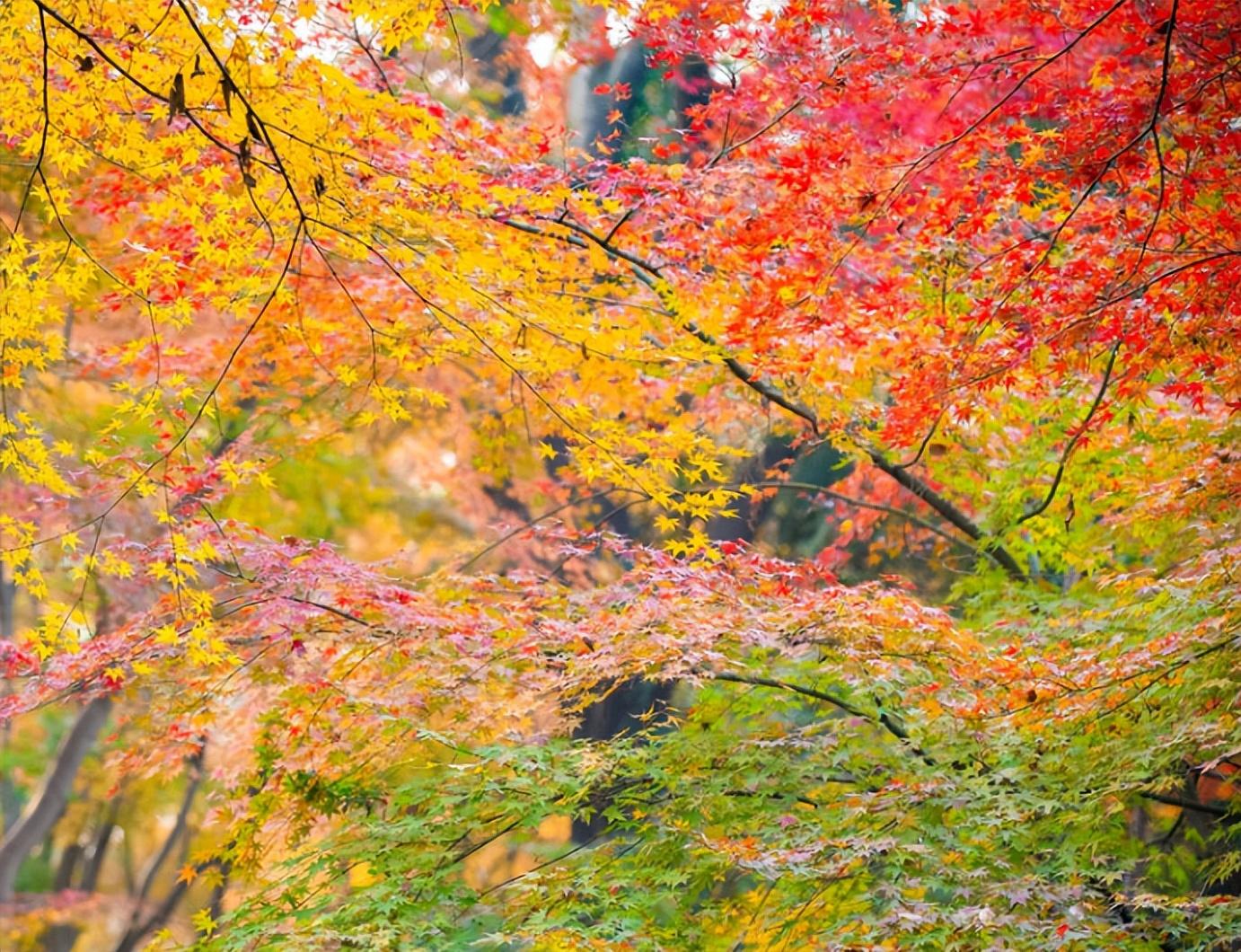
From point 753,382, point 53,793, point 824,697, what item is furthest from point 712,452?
point 53,793

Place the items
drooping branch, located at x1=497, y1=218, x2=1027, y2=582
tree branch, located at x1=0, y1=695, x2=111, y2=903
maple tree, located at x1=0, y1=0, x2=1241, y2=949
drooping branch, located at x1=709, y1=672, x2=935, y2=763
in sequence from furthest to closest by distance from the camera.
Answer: tree branch, located at x1=0, y1=695, x2=111, y2=903 < drooping branch, located at x1=497, y1=218, x2=1027, y2=582 < drooping branch, located at x1=709, y1=672, x2=935, y2=763 < maple tree, located at x1=0, y1=0, x2=1241, y2=949

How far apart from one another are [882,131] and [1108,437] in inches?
92.4

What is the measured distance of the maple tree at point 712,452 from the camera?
421 centimetres

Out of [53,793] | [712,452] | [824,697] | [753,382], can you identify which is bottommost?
[824,697]

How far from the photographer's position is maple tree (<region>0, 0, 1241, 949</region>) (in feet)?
13.8

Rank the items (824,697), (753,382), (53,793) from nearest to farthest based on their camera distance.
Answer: (824,697)
(753,382)
(53,793)

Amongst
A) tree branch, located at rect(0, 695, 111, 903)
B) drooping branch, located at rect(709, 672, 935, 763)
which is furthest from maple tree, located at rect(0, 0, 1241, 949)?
tree branch, located at rect(0, 695, 111, 903)

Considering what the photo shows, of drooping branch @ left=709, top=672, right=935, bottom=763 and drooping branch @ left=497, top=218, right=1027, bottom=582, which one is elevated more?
drooping branch @ left=497, top=218, right=1027, bottom=582

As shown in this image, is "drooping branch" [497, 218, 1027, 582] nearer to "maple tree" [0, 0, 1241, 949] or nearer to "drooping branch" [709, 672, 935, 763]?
"maple tree" [0, 0, 1241, 949]

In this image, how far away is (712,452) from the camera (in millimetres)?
6195

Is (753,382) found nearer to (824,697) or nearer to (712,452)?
(712,452)

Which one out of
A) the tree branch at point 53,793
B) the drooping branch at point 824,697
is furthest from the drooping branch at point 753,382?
the tree branch at point 53,793

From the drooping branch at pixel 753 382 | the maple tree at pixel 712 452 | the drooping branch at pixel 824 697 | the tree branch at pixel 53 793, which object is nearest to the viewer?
the maple tree at pixel 712 452

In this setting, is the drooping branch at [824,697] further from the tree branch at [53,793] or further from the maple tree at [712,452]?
the tree branch at [53,793]
